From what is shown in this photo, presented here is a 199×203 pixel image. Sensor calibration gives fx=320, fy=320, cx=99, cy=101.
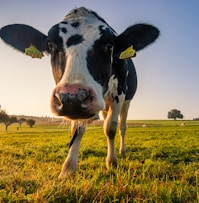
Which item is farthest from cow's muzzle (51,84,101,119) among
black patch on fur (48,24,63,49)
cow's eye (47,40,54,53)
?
cow's eye (47,40,54,53)

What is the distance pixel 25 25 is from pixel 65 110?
3.31 m

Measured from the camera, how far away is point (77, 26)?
5539 mm

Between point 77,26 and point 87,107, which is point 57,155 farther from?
point 87,107

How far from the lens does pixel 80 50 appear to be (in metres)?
4.93

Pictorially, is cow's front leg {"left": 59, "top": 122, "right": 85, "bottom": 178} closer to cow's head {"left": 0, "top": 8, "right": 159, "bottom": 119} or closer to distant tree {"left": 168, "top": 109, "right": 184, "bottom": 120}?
cow's head {"left": 0, "top": 8, "right": 159, "bottom": 119}

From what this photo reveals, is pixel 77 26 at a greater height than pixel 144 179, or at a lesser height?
greater

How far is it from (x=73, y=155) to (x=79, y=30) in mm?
2190

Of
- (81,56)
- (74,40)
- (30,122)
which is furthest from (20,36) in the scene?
(30,122)

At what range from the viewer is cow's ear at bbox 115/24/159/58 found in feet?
19.6

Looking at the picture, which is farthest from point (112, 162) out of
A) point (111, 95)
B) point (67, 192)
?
point (67, 192)

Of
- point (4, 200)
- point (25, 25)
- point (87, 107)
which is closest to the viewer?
point (4, 200)

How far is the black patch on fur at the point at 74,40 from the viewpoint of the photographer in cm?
513

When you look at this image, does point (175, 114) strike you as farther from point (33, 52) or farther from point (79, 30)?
point (79, 30)

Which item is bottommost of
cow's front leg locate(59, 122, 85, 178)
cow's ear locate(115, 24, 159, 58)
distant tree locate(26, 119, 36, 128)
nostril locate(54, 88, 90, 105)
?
distant tree locate(26, 119, 36, 128)
